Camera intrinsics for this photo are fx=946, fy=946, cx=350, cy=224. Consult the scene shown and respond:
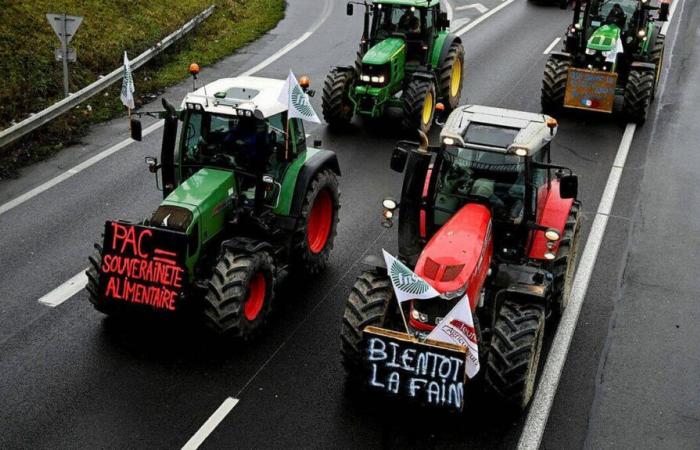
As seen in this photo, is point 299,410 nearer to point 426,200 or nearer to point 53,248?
point 426,200

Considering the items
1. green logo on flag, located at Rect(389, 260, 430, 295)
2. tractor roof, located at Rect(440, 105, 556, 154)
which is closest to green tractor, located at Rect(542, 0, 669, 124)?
tractor roof, located at Rect(440, 105, 556, 154)

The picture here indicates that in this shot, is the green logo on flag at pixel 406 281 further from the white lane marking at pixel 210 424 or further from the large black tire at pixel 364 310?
the white lane marking at pixel 210 424

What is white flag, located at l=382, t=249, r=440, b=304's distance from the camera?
30.2 ft

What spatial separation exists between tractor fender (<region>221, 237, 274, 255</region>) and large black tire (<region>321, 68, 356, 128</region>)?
7.87 m

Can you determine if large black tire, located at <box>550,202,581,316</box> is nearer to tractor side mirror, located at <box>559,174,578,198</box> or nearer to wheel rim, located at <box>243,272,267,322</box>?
tractor side mirror, located at <box>559,174,578,198</box>

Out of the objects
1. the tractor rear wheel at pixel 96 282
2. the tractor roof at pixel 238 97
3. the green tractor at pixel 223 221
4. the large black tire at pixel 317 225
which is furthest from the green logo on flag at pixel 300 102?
the tractor rear wheel at pixel 96 282

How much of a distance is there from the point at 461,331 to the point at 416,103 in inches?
399

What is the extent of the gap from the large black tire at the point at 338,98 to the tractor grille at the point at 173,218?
322 inches

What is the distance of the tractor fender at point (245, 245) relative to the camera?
435 inches

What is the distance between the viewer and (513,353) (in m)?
9.67

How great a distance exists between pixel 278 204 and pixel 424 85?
718 cm

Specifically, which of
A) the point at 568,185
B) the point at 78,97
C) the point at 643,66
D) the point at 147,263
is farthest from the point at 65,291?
the point at 643,66

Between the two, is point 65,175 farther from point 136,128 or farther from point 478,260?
point 478,260

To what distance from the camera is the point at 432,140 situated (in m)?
19.2
